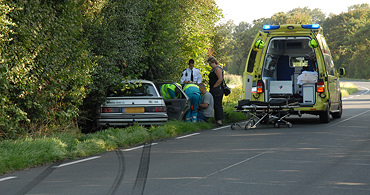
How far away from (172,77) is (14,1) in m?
9.12

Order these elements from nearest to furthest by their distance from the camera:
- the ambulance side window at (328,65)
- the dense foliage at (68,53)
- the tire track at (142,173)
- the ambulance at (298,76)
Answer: the tire track at (142,173) < the dense foliage at (68,53) < the ambulance at (298,76) < the ambulance side window at (328,65)

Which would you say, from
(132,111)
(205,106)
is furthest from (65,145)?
(205,106)

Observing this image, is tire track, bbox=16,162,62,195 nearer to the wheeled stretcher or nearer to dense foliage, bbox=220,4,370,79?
the wheeled stretcher

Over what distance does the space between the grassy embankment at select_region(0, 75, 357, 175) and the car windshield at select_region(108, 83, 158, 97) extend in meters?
1.02

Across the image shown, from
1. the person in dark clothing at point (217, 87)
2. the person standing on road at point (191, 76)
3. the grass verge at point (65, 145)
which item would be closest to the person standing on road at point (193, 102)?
the person in dark clothing at point (217, 87)

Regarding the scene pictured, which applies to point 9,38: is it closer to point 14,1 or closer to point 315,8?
point 14,1

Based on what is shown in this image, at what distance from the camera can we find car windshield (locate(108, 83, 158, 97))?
14.6 metres

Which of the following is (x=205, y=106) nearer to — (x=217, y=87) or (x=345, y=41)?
(x=217, y=87)

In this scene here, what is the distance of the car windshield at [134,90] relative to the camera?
14.6 metres

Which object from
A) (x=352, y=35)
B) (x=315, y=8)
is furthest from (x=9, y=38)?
(x=315, y=8)

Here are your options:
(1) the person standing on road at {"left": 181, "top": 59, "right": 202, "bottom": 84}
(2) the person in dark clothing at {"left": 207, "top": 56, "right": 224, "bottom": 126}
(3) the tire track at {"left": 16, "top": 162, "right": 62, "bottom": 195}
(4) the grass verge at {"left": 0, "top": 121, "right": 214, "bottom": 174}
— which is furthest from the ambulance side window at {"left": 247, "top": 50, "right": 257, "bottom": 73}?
(3) the tire track at {"left": 16, "top": 162, "right": 62, "bottom": 195}

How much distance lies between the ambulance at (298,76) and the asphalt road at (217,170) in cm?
331

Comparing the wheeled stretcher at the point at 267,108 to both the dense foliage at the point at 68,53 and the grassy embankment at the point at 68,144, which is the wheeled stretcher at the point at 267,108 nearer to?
the grassy embankment at the point at 68,144

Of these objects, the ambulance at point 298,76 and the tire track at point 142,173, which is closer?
the tire track at point 142,173
